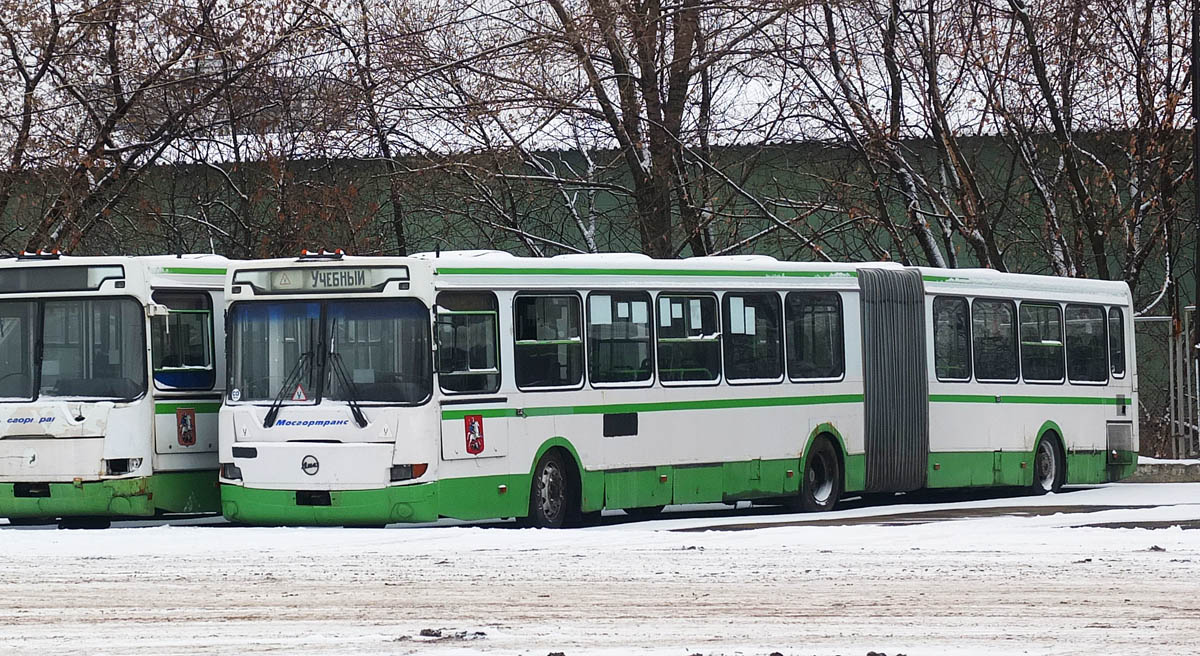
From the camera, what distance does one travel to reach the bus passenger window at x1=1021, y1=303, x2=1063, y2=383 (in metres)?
24.8

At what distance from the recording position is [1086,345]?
2583cm

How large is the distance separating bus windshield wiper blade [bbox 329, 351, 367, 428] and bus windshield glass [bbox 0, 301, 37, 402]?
2.91m

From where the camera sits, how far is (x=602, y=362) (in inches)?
776

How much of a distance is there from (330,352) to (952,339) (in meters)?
8.15

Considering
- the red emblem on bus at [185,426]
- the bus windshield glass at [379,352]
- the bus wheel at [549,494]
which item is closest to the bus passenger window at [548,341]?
the bus wheel at [549,494]

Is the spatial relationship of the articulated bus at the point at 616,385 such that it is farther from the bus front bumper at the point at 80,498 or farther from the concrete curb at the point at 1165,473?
the concrete curb at the point at 1165,473

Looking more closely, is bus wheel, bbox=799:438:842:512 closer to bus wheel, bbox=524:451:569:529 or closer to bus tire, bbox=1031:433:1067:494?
bus wheel, bbox=524:451:569:529

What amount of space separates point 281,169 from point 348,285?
1255 cm

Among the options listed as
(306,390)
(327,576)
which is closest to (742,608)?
(327,576)

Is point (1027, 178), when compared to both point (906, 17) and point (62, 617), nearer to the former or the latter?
point (906, 17)

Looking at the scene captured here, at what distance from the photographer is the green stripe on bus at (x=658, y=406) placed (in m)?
18.6

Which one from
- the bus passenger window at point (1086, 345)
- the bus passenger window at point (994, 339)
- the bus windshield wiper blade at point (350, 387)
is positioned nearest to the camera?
the bus windshield wiper blade at point (350, 387)

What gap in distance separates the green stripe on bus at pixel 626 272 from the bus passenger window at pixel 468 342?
191mm

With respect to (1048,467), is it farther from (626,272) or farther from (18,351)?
(18,351)
